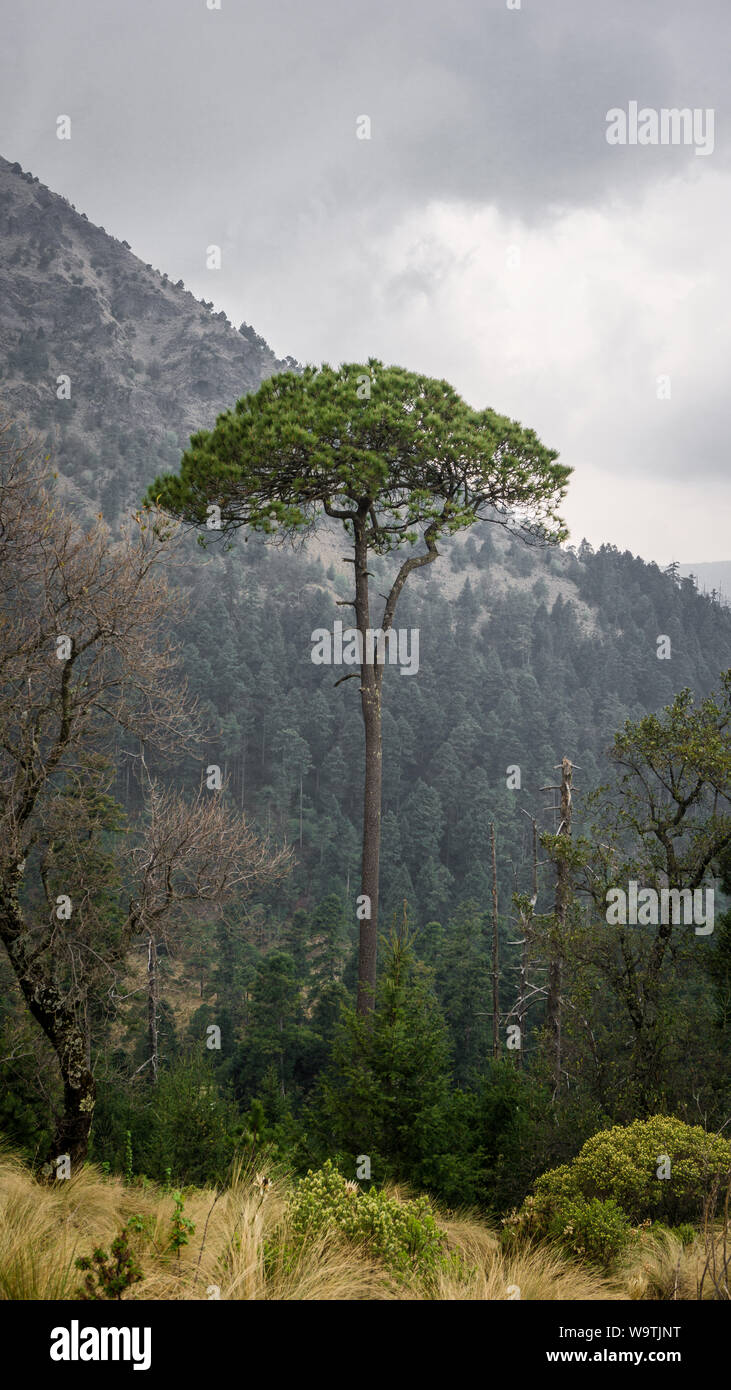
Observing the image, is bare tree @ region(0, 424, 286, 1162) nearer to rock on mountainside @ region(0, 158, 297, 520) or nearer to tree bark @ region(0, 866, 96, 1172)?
tree bark @ region(0, 866, 96, 1172)

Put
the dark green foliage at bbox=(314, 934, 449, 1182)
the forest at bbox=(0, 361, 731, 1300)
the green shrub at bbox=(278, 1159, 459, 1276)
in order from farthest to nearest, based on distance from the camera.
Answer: the dark green foliage at bbox=(314, 934, 449, 1182) < the forest at bbox=(0, 361, 731, 1300) < the green shrub at bbox=(278, 1159, 459, 1276)

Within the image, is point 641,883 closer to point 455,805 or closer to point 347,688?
point 455,805

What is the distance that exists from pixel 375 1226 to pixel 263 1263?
74cm

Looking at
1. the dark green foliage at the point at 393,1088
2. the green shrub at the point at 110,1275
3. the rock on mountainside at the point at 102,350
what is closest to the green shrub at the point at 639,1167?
the dark green foliage at the point at 393,1088

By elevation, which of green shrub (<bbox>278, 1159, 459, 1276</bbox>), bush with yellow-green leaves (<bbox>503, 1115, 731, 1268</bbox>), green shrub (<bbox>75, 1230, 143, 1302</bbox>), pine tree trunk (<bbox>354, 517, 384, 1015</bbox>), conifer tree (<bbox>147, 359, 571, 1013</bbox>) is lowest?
bush with yellow-green leaves (<bbox>503, 1115, 731, 1268</bbox>)

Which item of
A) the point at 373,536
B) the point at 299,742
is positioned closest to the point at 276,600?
the point at 299,742

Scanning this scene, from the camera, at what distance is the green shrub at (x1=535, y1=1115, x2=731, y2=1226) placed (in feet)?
18.4

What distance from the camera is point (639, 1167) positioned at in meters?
5.74

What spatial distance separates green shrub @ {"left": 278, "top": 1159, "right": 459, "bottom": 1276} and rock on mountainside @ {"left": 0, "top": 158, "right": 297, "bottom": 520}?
97463mm

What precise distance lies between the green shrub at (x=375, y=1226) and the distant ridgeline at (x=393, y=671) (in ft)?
52.0

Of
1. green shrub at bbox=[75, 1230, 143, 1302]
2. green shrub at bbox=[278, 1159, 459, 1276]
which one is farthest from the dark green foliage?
green shrub at bbox=[75, 1230, 143, 1302]

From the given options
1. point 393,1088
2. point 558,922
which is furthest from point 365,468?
point 393,1088

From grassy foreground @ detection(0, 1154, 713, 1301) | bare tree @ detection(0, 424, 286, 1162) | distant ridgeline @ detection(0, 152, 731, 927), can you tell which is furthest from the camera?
distant ridgeline @ detection(0, 152, 731, 927)

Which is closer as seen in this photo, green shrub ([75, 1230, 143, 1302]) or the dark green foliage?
green shrub ([75, 1230, 143, 1302])
